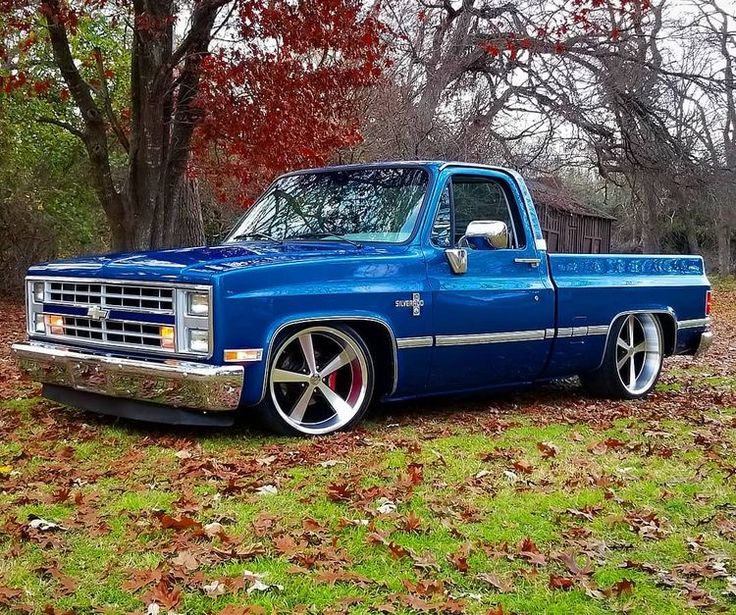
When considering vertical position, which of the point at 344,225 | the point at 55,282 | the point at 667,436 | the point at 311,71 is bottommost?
the point at 667,436

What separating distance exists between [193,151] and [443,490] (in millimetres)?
9128

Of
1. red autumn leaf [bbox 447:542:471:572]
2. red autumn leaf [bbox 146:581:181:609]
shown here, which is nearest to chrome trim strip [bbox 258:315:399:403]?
red autumn leaf [bbox 447:542:471:572]

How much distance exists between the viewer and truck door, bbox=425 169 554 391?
21.2 feet

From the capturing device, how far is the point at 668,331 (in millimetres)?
8492

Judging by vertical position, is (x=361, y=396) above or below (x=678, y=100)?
below

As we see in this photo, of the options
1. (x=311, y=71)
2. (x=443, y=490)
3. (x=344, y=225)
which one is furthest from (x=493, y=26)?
(x=443, y=490)

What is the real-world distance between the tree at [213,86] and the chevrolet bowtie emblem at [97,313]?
16.8 feet

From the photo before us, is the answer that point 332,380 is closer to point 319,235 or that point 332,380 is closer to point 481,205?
point 319,235

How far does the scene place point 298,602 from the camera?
3330 mm

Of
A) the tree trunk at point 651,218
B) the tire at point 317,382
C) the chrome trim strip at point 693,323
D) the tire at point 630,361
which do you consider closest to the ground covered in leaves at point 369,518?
the tire at point 317,382

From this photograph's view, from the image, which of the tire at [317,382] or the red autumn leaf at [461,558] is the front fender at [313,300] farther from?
the red autumn leaf at [461,558]

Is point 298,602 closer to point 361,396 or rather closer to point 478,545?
point 478,545

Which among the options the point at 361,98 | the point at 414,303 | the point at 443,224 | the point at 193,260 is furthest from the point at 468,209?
the point at 361,98

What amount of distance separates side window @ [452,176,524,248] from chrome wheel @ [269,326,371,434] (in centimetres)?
137
